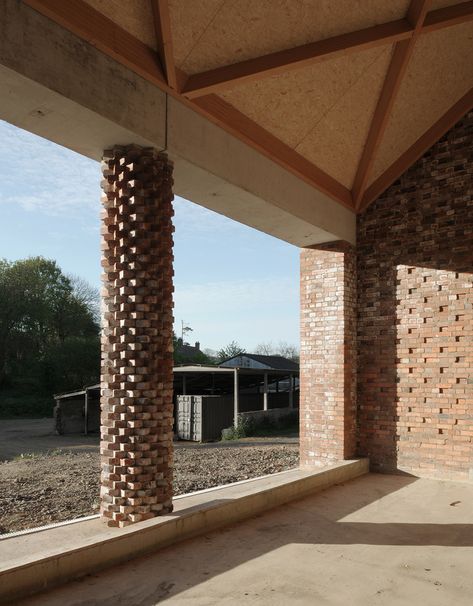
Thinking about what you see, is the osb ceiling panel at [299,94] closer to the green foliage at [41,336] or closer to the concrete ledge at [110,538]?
the concrete ledge at [110,538]

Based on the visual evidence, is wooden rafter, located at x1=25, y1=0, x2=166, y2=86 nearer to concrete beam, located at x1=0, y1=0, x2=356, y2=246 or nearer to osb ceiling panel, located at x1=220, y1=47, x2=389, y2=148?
concrete beam, located at x1=0, y1=0, x2=356, y2=246

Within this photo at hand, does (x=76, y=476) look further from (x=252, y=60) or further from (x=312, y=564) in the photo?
(x=252, y=60)

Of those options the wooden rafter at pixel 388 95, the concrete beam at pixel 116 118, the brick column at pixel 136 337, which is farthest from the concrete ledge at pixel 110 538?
the wooden rafter at pixel 388 95

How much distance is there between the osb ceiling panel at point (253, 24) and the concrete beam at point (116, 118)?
0.52 meters

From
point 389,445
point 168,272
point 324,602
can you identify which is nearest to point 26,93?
point 168,272

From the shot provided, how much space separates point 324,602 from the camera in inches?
141

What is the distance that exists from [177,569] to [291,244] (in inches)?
217

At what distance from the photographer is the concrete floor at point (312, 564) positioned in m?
3.63

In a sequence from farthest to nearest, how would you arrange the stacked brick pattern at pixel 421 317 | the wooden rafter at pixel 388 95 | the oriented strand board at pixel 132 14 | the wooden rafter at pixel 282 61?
the stacked brick pattern at pixel 421 317 < the wooden rafter at pixel 388 95 < the wooden rafter at pixel 282 61 < the oriented strand board at pixel 132 14

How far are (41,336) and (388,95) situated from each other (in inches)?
1442

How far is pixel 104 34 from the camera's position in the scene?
14.2 feet

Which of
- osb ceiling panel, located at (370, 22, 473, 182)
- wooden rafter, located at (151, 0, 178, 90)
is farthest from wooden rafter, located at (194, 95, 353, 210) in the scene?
osb ceiling panel, located at (370, 22, 473, 182)

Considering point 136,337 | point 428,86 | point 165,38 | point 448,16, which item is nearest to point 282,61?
point 165,38

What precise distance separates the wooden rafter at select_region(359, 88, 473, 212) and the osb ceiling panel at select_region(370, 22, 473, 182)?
2.8 inches
